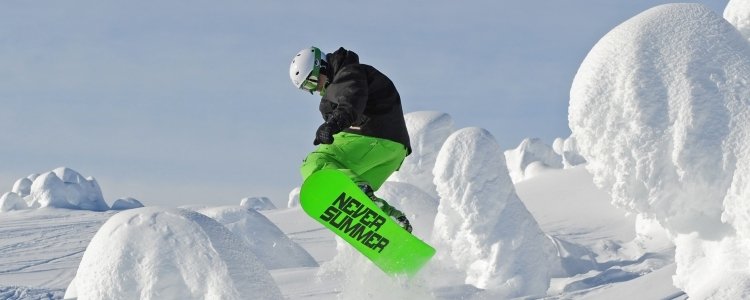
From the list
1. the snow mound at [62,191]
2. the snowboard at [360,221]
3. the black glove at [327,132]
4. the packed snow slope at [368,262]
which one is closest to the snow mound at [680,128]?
the packed snow slope at [368,262]

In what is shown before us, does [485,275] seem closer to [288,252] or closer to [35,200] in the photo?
[288,252]

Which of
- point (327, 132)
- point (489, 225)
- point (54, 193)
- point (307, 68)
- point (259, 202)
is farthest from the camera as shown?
point (259, 202)

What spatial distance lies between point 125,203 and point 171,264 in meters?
53.4

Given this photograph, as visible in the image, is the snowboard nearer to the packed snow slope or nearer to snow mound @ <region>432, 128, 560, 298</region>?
the packed snow slope

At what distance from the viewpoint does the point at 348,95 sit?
6.07 m

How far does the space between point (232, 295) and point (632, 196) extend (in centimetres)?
389

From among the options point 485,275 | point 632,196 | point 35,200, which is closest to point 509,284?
point 485,275

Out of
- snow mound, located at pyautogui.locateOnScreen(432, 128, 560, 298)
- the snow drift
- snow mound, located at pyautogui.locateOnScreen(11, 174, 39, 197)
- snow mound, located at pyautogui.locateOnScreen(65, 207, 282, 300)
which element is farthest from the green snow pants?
snow mound, located at pyautogui.locateOnScreen(11, 174, 39, 197)

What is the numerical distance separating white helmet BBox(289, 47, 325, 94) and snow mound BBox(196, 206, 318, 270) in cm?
1988

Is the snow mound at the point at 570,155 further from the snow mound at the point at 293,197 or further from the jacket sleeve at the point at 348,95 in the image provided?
the jacket sleeve at the point at 348,95

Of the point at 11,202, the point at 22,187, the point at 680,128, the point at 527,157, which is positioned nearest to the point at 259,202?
the point at 22,187

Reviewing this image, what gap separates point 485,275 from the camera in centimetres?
2230

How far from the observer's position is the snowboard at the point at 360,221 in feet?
21.4

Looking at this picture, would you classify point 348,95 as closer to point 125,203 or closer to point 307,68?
point 307,68
